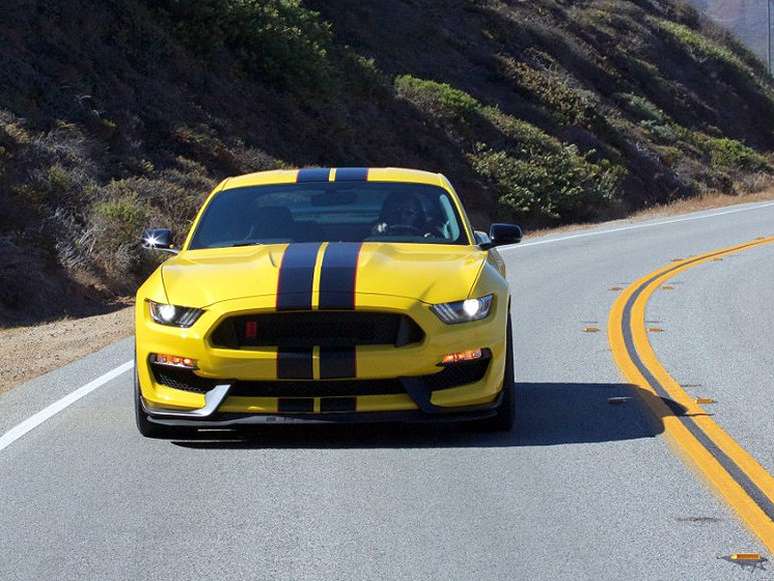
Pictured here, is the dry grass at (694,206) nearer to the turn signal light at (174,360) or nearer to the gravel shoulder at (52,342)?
the gravel shoulder at (52,342)

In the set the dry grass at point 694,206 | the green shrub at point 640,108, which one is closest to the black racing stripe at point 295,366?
the dry grass at point 694,206

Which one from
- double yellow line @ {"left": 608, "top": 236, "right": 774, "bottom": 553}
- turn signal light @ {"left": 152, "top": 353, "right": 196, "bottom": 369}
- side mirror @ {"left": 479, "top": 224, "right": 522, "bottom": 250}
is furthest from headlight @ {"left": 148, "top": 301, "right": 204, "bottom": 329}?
double yellow line @ {"left": 608, "top": 236, "right": 774, "bottom": 553}

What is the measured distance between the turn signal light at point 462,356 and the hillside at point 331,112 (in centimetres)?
1001

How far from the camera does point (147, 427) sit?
25.6 feet

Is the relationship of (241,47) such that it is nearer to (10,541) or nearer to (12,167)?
(12,167)

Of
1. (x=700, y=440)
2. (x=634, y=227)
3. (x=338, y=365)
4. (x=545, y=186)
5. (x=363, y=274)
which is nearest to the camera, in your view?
(x=338, y=365)

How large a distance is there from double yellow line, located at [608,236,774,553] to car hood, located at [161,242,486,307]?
1.52 meters

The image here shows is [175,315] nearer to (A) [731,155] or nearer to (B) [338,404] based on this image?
(B) [338,404]

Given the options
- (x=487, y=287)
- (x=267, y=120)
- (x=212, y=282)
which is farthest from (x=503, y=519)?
(x=267, y=120)

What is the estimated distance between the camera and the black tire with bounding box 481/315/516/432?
7.64 metres

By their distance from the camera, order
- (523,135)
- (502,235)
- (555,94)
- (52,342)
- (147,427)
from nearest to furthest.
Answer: (147,427) → (502,235) → (52,342) → (523,135) → (555,94)

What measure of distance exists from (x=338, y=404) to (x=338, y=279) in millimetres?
676

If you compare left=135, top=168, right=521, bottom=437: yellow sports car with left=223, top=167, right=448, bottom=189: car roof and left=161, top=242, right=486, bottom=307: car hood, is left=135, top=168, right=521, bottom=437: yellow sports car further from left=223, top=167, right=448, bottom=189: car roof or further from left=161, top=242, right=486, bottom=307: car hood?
left=223, top=167, right=448, bottom=189: car roof

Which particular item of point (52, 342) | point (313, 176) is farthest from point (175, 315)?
point (52, 342)
